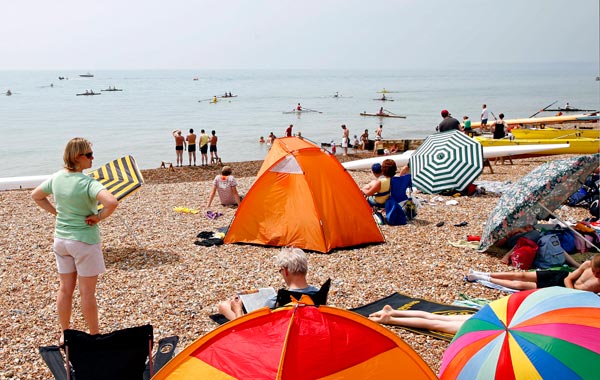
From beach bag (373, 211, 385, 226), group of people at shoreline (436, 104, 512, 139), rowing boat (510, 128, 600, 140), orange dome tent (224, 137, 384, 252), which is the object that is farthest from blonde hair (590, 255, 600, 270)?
rowing boat (510, 128, 600, 140)

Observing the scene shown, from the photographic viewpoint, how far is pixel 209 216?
10.7 meters

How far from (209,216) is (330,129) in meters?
31.9

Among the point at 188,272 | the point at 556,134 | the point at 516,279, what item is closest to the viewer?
the point at 516,279

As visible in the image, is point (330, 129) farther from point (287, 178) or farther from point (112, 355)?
point (112, 355)

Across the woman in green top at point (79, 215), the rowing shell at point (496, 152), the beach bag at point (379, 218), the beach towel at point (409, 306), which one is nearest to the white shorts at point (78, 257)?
the woman in green top at point (79, 215)

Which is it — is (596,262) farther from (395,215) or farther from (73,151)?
(73,151)

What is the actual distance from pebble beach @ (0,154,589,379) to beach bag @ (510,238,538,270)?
0.75 ft

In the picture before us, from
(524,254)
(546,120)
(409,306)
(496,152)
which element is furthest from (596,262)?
(546,120)

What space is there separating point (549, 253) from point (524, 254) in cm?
32

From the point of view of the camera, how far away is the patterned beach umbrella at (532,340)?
10.8 ft

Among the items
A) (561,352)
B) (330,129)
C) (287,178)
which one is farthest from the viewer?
(330,129)

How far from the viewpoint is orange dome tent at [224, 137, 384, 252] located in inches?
327

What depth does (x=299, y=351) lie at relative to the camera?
3293 millimetres

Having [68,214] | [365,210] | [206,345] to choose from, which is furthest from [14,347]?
[365,210]
